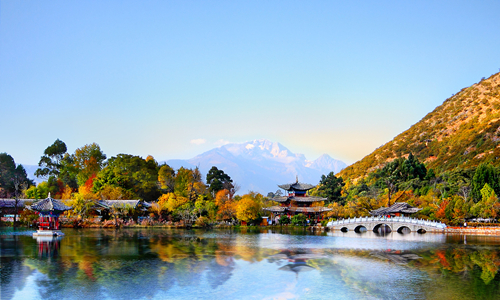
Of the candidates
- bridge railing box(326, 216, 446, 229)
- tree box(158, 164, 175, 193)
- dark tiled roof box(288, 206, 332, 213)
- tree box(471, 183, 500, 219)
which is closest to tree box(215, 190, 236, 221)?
dark tiled roof box(288, 206, 332, 213)

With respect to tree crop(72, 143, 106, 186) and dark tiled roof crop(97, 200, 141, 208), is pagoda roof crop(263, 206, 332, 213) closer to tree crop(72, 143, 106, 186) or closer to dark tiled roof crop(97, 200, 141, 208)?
dark tiled roof crop(97, 200, 141, 208)

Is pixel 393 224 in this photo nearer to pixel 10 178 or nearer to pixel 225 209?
pixel 225 209

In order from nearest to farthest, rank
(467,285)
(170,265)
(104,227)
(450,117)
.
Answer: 1. (467,285)
2. (170,265)
3. (104,227)
4. (450,117)

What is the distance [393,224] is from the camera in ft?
198

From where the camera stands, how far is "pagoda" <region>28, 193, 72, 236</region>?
4569 cm

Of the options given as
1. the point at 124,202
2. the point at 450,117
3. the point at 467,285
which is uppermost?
the point at 450,117

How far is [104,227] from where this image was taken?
6166 centimetres

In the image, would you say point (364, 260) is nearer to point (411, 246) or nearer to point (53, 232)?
point (411, 246)

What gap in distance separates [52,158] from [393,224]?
237ft

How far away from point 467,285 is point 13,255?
29.9 meters

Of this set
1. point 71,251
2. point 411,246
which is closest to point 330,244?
point 411,246

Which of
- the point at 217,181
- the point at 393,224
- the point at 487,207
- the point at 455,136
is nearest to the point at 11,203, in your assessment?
the point at 217,181

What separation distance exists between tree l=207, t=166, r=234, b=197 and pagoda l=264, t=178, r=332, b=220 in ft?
45.1

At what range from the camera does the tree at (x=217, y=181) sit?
86.5 metres
